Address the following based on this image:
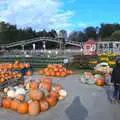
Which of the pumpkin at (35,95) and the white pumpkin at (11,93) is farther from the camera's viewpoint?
the white pumpkin at (11,93)

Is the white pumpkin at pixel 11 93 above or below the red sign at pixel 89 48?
below

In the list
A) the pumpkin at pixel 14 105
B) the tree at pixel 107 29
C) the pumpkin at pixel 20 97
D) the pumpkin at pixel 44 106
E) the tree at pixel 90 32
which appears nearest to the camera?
the pumpkin at pixel 44 106

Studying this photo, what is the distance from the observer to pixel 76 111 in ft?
31.2

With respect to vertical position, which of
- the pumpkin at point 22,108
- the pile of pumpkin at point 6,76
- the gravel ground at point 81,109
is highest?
the pile of pumpkin at point 6,76

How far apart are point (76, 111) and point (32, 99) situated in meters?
1.49

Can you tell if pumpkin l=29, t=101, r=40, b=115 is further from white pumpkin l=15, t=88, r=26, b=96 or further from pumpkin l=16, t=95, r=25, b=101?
white pumpkin l=15, t=88, r=26, b=96

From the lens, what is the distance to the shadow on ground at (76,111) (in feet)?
29.1

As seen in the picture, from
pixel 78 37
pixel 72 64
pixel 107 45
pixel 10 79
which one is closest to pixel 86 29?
pixel 78 37

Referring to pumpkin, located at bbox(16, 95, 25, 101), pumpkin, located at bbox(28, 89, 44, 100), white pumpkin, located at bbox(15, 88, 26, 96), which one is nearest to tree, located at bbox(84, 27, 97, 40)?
white pumpkin, located at bbox(15, 88, 26, 96)

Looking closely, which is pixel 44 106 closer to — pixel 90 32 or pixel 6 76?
pixel 6 76

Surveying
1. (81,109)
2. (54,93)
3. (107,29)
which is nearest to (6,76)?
(54,93)

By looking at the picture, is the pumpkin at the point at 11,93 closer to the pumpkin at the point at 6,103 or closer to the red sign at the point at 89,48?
the pumpkin at the point at 6,103

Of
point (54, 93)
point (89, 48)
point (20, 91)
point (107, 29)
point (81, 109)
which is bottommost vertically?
point (81, 109)

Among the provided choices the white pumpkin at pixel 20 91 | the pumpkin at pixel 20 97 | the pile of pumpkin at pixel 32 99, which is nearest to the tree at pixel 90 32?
the pile of pumpkin at pixel 32 99
